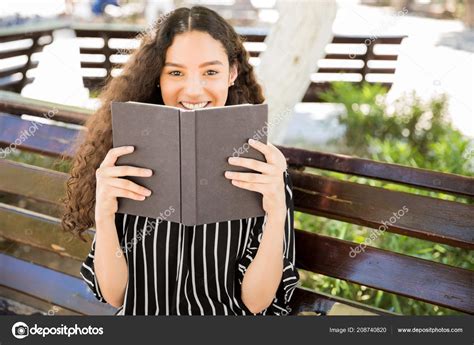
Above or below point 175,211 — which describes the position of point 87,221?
below

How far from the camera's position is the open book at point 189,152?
3.49ft

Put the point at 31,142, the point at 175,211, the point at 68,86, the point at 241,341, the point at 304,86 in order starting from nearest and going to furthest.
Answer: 1. the point at 175,211
2. the point at 241,341
3. the point at 31,142
4. the point at 304,86
5. the point at 68,86

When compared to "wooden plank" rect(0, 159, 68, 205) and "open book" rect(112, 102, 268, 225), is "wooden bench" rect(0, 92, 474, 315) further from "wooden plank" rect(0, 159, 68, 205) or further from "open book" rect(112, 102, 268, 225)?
"open book" rect(112, 102, 268, 225)

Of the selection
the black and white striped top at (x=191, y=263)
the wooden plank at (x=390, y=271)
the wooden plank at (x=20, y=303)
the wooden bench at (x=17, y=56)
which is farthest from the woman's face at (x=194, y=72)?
the wooden bench at (x=17, y=56)

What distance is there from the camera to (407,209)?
1434mm

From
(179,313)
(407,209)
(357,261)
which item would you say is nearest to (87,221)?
(179,313)

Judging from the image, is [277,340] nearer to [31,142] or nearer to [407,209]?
[407,209]

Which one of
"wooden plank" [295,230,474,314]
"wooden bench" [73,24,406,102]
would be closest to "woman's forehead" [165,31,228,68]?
"wooden plank" [295,230,474,314]

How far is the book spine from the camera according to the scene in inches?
41.2

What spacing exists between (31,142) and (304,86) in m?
1.36

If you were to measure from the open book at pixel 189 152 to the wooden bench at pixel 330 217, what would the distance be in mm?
422

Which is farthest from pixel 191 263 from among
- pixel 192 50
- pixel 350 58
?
pixel 350 58

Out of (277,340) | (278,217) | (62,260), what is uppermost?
(278,217)

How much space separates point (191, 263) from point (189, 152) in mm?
333
